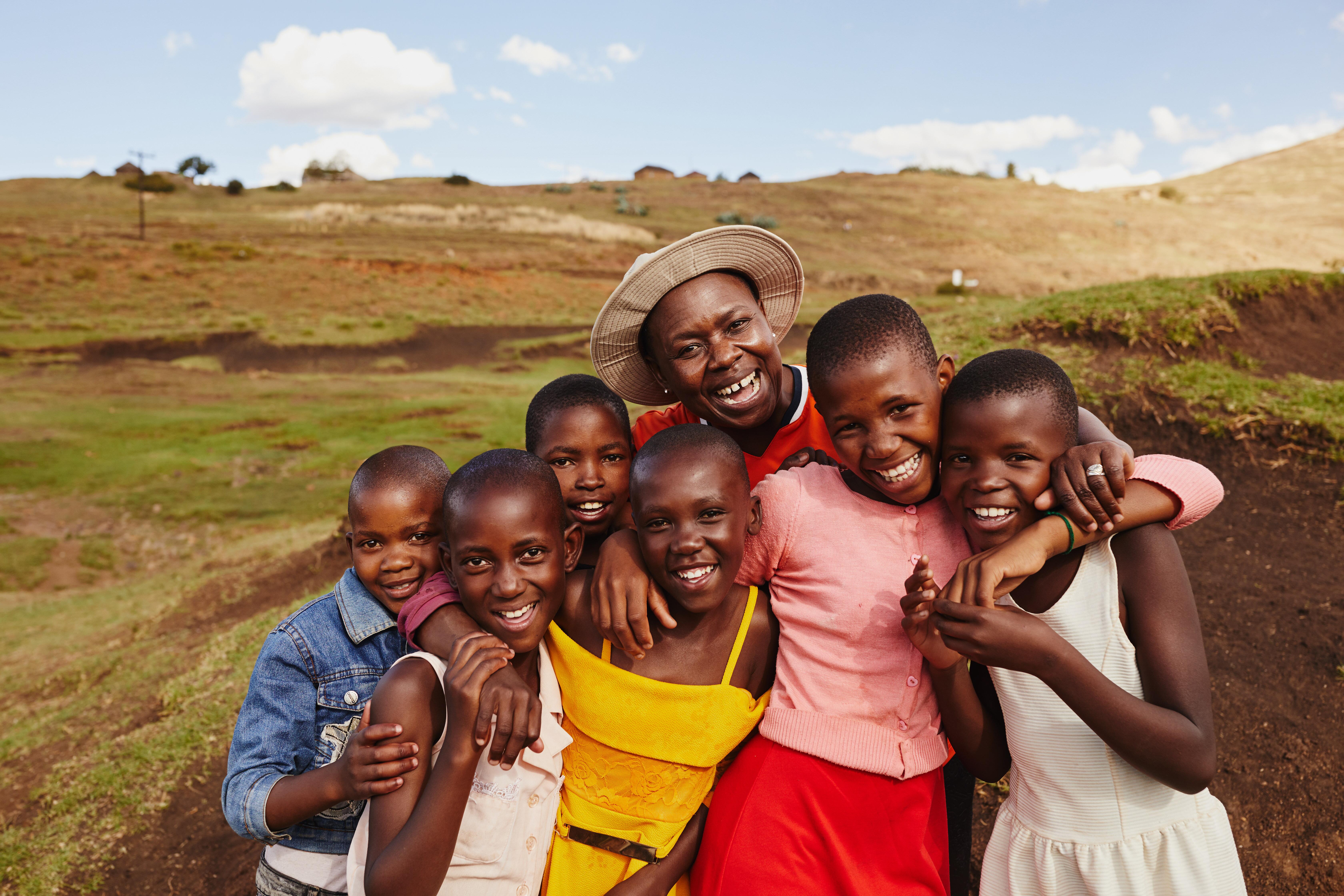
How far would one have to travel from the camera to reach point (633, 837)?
73.7 inches

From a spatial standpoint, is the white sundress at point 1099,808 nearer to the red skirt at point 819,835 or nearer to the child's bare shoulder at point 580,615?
the red skirt at point 819,835

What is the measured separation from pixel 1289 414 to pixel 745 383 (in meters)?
4.12

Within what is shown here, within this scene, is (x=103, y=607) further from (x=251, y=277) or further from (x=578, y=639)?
(x=251, y=277)

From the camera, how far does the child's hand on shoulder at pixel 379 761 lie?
1688mm

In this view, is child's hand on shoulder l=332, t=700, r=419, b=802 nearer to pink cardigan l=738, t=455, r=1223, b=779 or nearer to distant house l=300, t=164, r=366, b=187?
pink cardigan l=738, t=455, r=1223, b=779

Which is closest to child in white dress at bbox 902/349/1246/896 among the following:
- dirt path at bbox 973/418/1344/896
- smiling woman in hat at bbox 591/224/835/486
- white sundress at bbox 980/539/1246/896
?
white sundress at bbox 980/539/1246/896

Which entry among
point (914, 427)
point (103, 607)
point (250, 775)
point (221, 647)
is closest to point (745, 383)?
point (914, 427)

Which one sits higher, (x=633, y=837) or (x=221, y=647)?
(x=633, y=837)

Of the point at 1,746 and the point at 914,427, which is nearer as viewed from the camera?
the point at 914,427

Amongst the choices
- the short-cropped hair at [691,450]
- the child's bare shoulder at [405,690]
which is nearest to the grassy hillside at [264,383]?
the child's bare shoulder at [405,690]

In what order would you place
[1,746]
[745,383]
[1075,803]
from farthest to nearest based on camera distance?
[1,746], [745,383], [1075,803]

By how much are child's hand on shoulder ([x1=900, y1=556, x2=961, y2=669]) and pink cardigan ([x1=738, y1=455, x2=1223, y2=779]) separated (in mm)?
105

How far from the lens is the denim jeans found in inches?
81.0

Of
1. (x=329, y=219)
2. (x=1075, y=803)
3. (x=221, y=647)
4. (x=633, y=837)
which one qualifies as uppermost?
(x=329, y=219)
